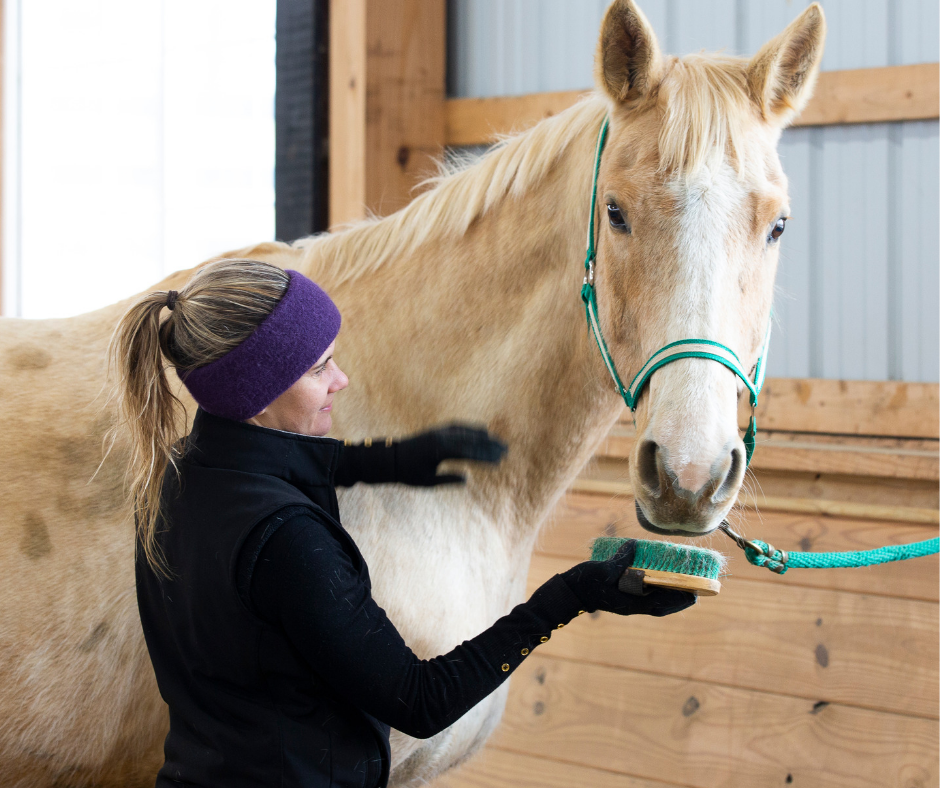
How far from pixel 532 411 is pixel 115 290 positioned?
2818 millimetres

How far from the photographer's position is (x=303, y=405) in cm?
88

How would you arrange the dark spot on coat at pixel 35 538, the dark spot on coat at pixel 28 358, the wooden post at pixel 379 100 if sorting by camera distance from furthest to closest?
1. the wooden post at pixel 379 100
2. the dark spot on coat at pixel 28 358
3. the dark spot on coat at pixel 35 538

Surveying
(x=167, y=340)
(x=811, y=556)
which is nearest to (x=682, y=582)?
(x=811, y=556)

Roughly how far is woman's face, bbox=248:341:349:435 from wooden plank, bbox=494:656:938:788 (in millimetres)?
1378

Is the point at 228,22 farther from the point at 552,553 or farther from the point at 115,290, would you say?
the point at 552,553

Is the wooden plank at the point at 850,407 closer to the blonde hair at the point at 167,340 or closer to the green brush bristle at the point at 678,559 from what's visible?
the green brush bristle at the point at 678,559

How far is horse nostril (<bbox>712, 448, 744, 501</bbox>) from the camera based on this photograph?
810 millimetres

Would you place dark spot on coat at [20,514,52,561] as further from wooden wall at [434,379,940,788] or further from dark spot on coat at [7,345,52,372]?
wooden wall at [434,379,940,788]

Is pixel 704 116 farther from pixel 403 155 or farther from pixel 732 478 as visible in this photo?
pixel 403 155

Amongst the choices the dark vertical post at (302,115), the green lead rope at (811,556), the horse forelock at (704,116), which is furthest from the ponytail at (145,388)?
the dark vertical post at (302,115)

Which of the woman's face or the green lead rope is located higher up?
the woman's face

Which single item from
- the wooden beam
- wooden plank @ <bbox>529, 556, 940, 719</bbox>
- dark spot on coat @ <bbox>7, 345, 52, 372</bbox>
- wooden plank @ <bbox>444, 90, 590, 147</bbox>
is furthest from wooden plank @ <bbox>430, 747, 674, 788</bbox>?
wooden plank @ <bbox>444, 90, 590, 147</bbox>

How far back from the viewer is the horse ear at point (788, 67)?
98cm

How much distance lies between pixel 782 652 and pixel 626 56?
59.6 inches
